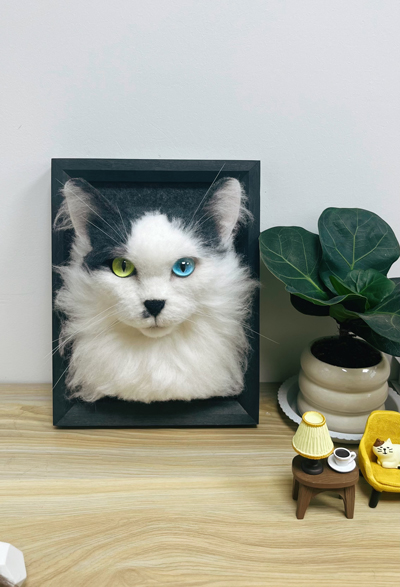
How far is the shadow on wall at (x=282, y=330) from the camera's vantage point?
988mm

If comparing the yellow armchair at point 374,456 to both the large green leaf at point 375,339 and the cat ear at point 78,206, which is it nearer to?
the large green leaf at point 375,339

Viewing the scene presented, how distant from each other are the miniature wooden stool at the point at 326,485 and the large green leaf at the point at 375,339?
201 mm

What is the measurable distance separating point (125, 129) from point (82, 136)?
8 cm

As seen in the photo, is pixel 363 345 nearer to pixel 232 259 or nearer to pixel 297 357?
pixel 297 357

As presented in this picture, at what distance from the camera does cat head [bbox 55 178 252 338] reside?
822mm

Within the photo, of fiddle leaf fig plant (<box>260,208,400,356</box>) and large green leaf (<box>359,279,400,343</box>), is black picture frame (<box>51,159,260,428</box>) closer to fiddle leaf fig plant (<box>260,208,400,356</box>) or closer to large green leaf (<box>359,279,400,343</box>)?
fiddle leaf fig plant (<box>260,208,400,356</box>)

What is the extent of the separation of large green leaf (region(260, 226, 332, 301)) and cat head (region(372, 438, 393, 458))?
0.25 m

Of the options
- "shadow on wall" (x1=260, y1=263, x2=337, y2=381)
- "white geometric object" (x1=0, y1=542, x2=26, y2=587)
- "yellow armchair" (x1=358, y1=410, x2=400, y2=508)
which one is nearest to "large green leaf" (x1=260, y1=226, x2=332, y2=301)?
"shadow on wall" (x1=260, y1=263, x2=337, y2=381)

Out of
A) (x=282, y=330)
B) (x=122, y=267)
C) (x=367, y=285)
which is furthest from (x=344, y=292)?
(x=122, y=267)

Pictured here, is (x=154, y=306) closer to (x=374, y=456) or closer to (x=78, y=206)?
(x=78, y=206)

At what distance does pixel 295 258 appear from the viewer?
2.82 ft

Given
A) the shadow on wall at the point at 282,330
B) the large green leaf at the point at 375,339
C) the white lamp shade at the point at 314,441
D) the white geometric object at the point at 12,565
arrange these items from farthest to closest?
the shadow on wall at the point at 282,330 → the large green leaf at the point at 375,339 → the white lamp shade at the point at 314,441 → the white geometric object at the point at 12,565

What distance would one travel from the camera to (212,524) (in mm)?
674

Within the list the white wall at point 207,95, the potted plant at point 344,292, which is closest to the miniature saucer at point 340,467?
the potted plant at point 344,292
